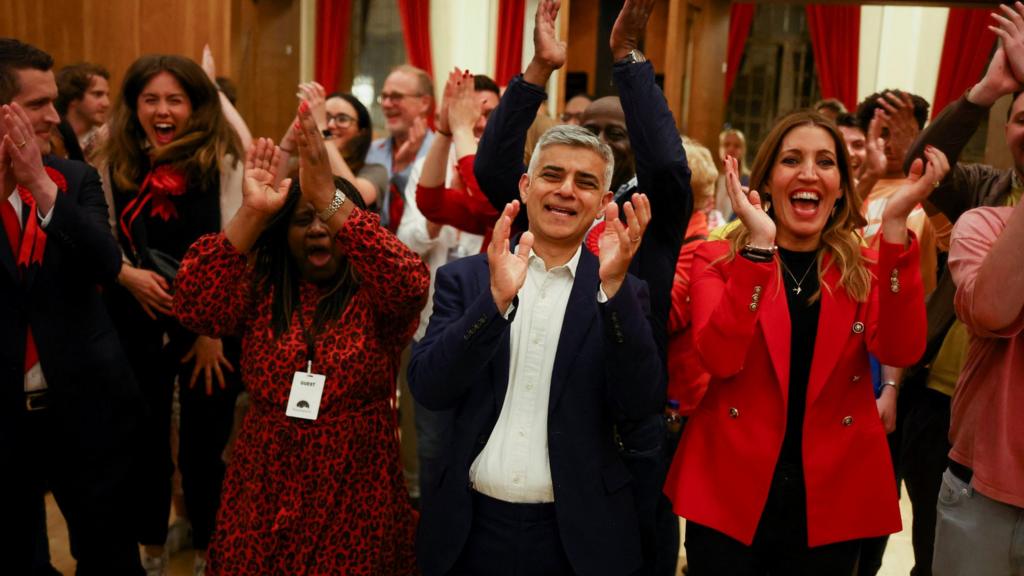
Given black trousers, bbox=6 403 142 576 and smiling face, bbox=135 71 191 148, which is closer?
black trousers, bbox=6 403 142 576

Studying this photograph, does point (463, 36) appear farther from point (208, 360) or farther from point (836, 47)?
point (208, 360)

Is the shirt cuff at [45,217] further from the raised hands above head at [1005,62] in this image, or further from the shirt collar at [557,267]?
the raised hands above head at [1005,62]

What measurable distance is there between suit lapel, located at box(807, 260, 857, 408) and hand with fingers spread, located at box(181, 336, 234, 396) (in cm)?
186

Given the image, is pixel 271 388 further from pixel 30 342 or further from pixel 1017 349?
pixel 1017 349

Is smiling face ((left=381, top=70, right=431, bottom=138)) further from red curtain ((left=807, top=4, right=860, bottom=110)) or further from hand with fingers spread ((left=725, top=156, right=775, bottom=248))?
red curtain ((left=807, top=4, right=860, bottom=110))

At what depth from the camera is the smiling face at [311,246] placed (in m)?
2.33

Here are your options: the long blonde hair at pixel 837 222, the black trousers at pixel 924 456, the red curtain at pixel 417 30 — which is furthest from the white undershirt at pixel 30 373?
the red curtain at pixel 417 30

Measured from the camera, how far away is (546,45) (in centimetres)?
223

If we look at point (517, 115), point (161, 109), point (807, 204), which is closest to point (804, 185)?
point (807, 204)

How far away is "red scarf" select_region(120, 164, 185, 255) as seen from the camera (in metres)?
2.93

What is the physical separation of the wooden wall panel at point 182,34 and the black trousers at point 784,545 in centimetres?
442

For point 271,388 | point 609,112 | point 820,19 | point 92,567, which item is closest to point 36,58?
point 271,388

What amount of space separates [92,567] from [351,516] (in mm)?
907

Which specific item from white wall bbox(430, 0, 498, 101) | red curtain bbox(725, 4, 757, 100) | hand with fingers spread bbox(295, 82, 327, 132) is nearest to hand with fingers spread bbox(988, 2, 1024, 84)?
hand with fingers spread bbox(295, 82, 327, 132)
